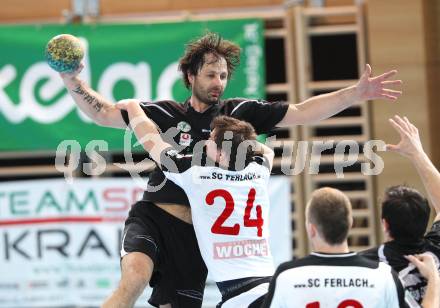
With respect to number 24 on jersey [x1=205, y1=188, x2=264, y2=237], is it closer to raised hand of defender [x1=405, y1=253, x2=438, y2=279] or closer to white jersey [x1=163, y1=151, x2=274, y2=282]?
white jersey [x1=163, y1=151, x2=274, y2=282]

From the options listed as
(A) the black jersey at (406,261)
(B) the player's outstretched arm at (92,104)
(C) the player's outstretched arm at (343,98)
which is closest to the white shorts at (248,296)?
(A) the black jersey at (406,261)

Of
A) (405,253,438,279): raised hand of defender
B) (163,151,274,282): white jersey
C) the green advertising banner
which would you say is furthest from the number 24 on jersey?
the green advertising banner

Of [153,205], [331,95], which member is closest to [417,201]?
[331,95]

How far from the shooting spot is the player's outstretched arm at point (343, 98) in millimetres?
5551

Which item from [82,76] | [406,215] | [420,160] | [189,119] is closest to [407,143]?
[420,160]

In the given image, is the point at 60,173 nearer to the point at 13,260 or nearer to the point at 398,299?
the point at 13,260

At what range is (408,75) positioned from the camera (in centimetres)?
1018

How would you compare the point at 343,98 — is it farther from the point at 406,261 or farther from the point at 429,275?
the point at 429,275

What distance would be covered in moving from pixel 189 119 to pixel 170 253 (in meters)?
0.87

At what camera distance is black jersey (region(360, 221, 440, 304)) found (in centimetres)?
435

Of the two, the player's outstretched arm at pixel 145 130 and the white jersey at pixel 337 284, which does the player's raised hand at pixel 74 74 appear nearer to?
the player's outstretched arm at pixel 145 130

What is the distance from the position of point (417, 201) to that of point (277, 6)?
663 cm

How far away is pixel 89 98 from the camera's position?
5762 mm

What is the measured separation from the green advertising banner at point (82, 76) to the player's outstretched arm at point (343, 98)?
14.9 feet
